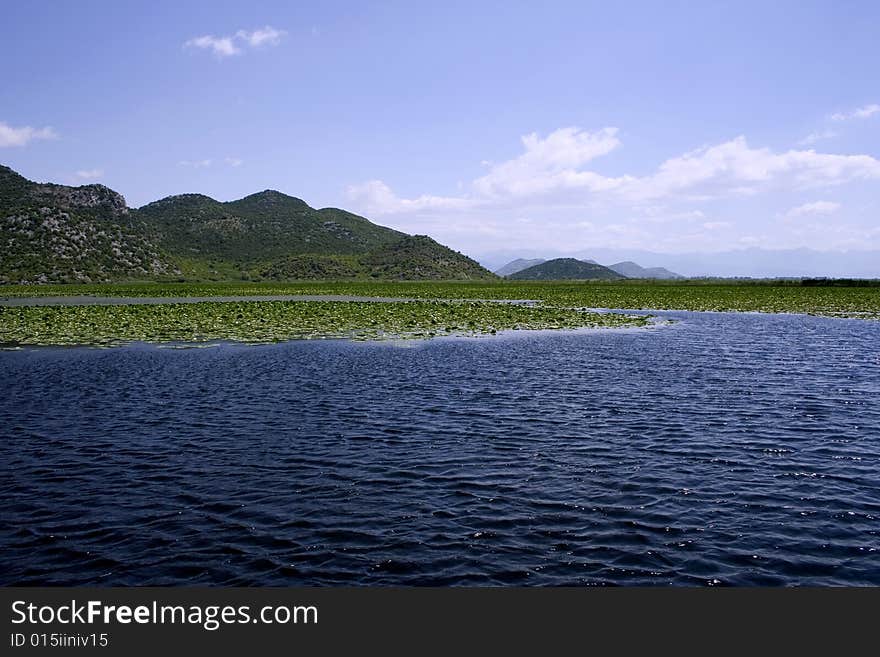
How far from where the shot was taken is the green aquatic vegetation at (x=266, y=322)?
4988cm

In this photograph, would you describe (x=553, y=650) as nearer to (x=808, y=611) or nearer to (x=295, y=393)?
(x=808, y=611)

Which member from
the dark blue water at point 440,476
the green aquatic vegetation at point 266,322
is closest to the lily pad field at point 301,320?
the green aquatic vegetation at point 266,322

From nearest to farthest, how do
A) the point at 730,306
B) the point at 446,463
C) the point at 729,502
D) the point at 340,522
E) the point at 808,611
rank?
the point at 808,611 < the point at 340,522 < the point at 729,502 < the point at 446,463 < the point at 730,306

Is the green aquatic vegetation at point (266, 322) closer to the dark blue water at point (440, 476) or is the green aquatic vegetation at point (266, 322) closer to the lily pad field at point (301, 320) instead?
the lily pad field at point (301, 320)

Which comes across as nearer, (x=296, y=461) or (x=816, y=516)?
(x=816, y=516)

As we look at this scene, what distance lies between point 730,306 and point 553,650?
89.9m

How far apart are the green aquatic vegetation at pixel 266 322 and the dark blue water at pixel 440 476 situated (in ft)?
54.8

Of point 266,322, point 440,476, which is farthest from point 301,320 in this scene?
point 440,476

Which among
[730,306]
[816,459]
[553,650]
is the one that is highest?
[730,306]

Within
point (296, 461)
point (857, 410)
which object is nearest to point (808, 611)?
point (296, 461)

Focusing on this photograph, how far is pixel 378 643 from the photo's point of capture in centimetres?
992

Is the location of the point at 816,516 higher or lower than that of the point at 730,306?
lower

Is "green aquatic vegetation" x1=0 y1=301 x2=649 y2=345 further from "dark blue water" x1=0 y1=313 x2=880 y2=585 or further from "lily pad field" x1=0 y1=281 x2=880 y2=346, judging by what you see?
"dark blue water" x1=0 y1=313 x2=880 y2=585

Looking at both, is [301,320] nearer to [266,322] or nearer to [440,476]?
[266,322]
